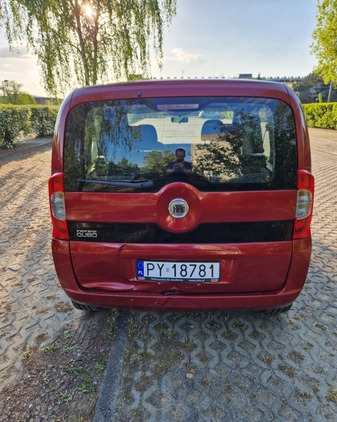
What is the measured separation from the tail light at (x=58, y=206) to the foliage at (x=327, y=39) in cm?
2217

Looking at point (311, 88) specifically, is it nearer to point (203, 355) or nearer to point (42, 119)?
point (42, 119)

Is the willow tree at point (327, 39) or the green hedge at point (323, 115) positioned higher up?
the willow tree at point (327, 39)

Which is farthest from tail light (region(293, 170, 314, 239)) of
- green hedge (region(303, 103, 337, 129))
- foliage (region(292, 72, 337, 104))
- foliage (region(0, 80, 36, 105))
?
foliage (region(292, 72, 337, 104))

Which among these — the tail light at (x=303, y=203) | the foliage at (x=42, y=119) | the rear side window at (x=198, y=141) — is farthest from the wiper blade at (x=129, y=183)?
the foliage at (x=42, y=119)

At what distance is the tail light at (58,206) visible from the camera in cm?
199

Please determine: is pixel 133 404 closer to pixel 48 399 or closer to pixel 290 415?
pixel 48 399

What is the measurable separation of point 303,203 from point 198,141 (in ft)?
2.47

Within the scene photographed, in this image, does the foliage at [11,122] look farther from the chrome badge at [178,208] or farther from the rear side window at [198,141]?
the chrome badge at [178,208]

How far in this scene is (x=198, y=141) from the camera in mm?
1886

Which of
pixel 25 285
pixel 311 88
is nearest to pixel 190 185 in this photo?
pixel 25 285

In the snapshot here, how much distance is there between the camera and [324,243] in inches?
164

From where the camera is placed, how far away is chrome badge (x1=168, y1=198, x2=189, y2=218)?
185 centimetres

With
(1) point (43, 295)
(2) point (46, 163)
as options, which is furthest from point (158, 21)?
(1) point (43, 295)

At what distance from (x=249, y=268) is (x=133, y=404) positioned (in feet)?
3.52
